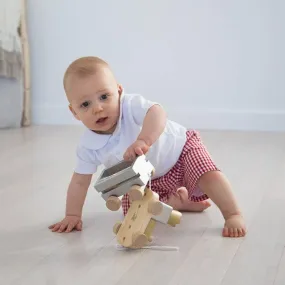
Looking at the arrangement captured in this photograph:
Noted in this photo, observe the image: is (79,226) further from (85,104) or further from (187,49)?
(187,49)

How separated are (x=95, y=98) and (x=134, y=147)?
0.14 meters

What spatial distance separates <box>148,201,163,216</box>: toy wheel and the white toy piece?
0.10ft

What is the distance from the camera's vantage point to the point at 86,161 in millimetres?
1574

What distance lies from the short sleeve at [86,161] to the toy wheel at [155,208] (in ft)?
0.74

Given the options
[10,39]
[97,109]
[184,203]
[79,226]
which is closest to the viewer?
[97,109]

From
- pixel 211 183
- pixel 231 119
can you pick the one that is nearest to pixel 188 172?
pixel 211 183

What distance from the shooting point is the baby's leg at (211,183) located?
1544 mm

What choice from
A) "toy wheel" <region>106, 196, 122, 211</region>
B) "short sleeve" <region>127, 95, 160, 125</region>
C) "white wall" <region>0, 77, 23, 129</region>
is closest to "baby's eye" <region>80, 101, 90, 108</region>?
"short sleeve" <region>127, 95, 160, 125</region>

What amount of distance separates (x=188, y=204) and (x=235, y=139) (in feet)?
3.46

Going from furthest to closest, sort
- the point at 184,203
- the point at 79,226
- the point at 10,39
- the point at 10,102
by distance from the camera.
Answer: the point at 10,102, the point at 10,39, the point at 184,203, the point at 79,226

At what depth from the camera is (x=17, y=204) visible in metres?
1.77

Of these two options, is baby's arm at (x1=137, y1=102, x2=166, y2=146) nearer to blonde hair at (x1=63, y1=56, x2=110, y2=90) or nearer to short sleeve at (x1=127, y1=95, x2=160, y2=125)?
Answer: short sleeve at (x1=127, y1=95, x2=160, y2=125)

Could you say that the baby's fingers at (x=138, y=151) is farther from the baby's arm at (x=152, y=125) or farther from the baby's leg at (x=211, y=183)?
the baby's leg at (x=211, y=183)

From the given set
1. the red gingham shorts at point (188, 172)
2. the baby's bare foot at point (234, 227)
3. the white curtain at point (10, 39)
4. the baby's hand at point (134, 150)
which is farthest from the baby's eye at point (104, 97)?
the white curtain at point (10, 39)
